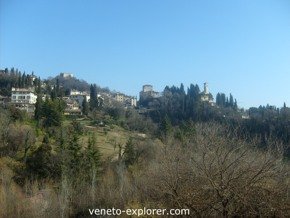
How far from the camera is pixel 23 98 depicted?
7150 cm

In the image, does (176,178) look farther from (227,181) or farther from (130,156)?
(130,156)

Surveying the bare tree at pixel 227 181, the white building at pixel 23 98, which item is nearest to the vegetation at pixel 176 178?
the bare tree at pixel 227 181

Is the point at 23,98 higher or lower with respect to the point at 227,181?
higher

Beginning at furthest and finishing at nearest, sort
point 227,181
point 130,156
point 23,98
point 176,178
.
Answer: point 23,98 → point 130,156 → point 176,178 → point 227,181

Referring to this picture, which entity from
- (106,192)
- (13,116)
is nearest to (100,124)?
(13,116)

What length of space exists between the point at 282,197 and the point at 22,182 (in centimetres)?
2152

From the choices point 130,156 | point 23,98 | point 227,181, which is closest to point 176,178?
point 227,181

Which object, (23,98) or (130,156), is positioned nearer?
(130,156)

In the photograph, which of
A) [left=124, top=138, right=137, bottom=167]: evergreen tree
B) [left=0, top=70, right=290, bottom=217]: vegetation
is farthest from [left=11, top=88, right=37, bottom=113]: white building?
[left=124, top=138, right=137, bottom=167]: evergreen tree

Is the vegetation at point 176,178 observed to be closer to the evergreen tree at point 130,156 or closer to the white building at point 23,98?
the evergreen tree at point 130,156

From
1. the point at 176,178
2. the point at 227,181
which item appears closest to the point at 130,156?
the point at 176,178

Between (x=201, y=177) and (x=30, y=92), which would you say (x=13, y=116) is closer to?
(x=30, y=92)

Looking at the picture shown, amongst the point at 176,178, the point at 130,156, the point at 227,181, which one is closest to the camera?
the point at 227,181

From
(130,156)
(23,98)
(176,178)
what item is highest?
(23,98)
